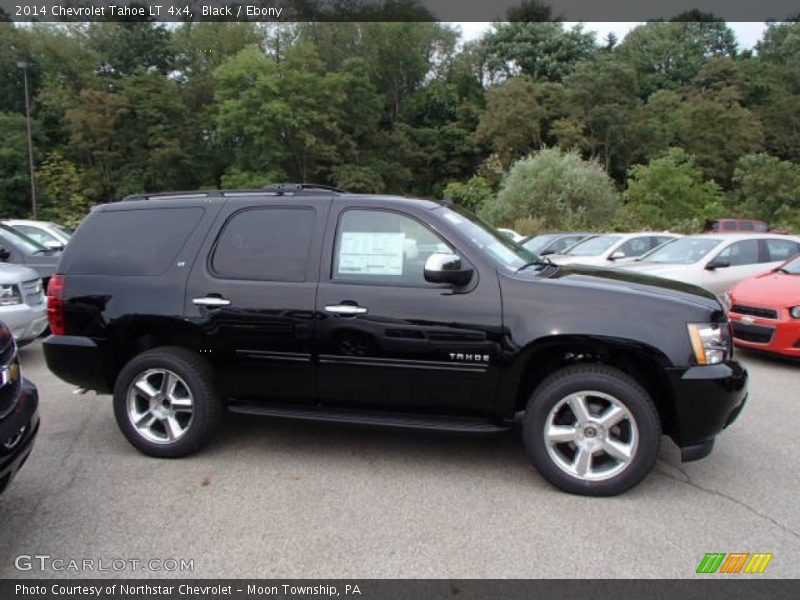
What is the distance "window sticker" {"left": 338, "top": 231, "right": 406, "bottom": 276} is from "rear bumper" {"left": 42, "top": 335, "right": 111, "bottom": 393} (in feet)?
6.36

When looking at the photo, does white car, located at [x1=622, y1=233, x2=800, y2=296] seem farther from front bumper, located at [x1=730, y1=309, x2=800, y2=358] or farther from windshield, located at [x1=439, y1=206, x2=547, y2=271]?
windshield, located at [x1=439, y1=206, x2=547, y2=271]

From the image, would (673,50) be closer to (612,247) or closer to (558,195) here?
(558,195)

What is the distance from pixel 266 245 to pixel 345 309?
0.79 m

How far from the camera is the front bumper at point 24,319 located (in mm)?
6848

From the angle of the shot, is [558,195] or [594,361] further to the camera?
[558,195]

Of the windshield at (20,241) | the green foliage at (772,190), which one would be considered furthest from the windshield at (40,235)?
the green foliage at (772,190)

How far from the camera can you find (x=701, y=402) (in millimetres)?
3682

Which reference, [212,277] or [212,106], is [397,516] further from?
[212,106]

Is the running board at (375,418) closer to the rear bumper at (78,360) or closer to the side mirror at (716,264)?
the rear bumper at (78,360)

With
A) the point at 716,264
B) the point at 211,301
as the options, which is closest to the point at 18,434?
the point at 211,301

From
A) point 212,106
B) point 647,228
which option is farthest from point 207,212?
point 212,106

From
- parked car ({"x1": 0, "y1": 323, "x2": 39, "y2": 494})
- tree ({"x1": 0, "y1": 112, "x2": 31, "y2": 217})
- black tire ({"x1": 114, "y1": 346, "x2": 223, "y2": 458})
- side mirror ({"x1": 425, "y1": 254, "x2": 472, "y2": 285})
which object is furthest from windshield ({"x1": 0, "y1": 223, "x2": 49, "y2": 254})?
tree ({"x1": 0, "y1": 112, "x2": 31, "y2": 217})

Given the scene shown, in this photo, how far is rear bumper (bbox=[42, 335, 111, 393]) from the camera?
4.50m

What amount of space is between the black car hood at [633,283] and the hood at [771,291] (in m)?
3.56
